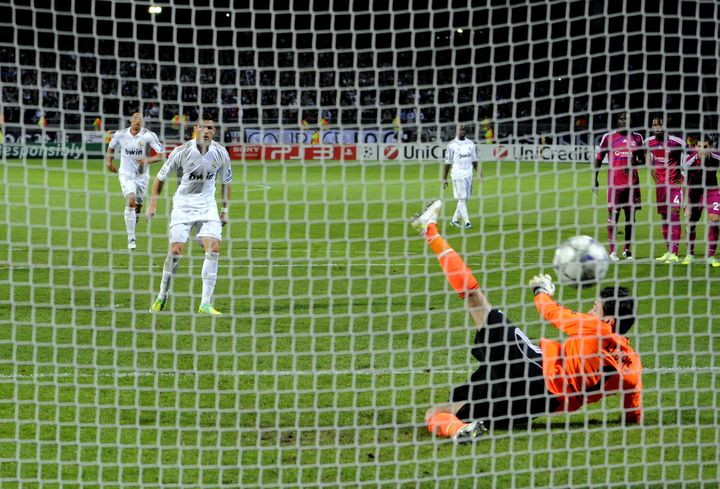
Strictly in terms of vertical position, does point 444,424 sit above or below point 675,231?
below

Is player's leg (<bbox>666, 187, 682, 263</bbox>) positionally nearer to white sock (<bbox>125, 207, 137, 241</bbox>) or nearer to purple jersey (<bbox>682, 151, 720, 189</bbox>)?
purple jersey (<bbox>682, 151, 720, 189</bbox>)

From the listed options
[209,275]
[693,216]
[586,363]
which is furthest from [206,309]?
[693,216]

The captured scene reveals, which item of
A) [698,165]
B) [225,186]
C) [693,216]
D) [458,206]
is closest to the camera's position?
[225,186]

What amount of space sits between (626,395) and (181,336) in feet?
13.9

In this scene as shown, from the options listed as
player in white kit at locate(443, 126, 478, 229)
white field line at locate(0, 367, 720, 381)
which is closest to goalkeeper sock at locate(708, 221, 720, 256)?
player in white kit at locate(443, 126, 478, 229)

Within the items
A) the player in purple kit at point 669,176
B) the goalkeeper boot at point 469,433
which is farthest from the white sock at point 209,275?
the player in purple kit at point 669,176

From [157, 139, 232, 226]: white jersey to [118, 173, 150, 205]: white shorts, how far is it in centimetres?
467

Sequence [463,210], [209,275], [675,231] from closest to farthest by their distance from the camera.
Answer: [209,275] < [675,231] < [463,210]

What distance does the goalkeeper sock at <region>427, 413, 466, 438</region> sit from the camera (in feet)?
20.0

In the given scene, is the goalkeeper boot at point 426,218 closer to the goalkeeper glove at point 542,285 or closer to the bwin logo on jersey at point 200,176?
the goalkeeper glove at point 542,285

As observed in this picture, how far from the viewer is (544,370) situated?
606 centimetres

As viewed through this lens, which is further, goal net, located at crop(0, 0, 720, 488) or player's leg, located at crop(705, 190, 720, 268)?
player's leg, located at crop(705, 190, 720, 268)

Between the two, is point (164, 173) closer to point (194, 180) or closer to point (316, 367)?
point (194, 180)

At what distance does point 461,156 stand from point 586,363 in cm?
1207
